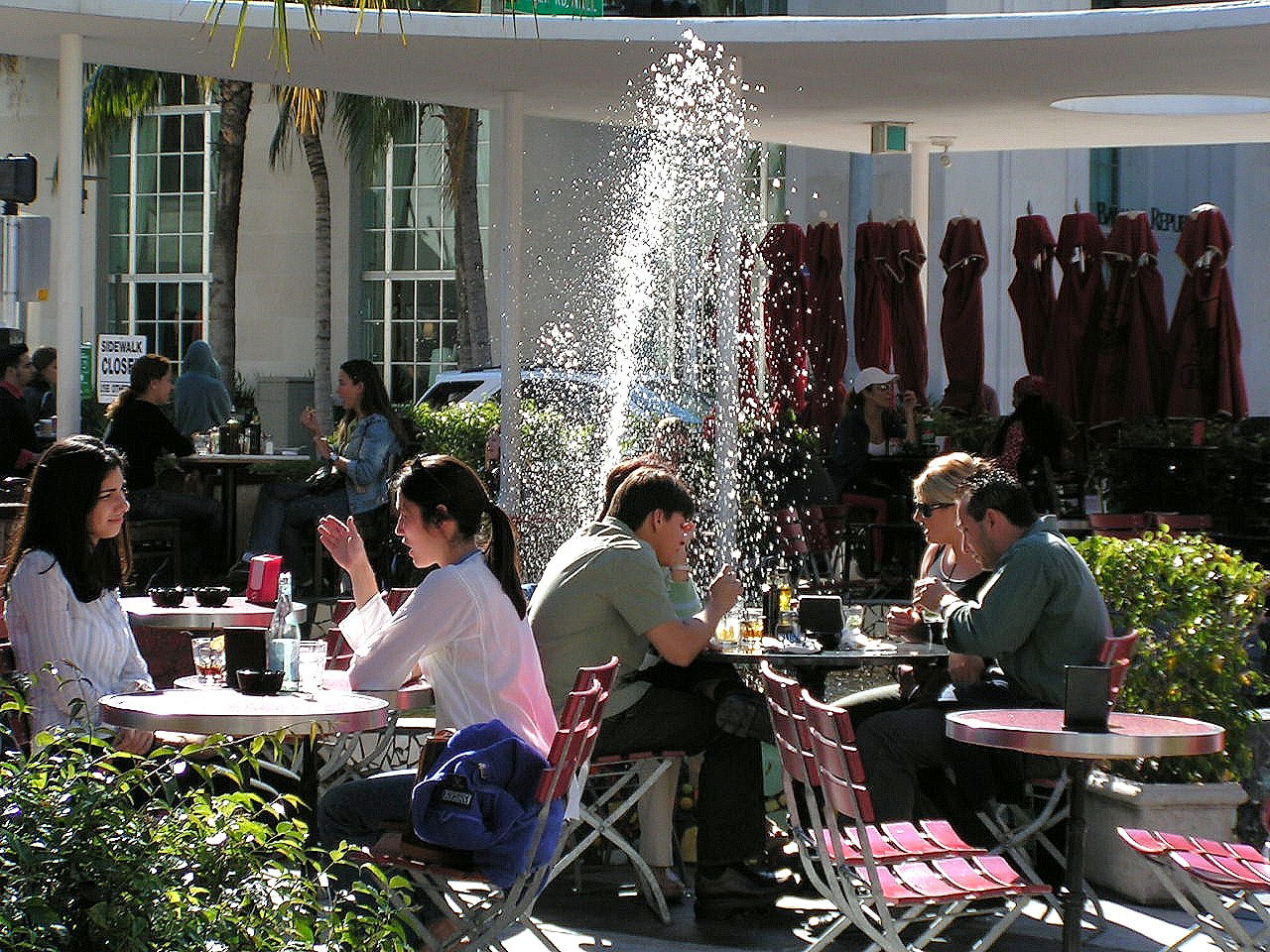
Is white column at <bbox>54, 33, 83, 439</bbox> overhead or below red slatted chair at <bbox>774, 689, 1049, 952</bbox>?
overhead

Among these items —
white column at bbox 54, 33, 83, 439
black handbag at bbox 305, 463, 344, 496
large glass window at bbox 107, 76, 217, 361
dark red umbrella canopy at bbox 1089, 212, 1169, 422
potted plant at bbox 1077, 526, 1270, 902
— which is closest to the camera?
potted plant at bbox 1077, 526, 1270, 902

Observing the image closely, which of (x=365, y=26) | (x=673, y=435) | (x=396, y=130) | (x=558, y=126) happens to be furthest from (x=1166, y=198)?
(x=365, y=26)

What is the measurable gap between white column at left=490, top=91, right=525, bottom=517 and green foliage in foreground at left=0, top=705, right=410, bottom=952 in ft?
27.5

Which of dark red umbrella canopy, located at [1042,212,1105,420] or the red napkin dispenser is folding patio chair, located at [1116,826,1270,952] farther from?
dark red umbrella canopy, located at [1042,212,1105,420]

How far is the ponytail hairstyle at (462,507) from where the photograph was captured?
526 cm

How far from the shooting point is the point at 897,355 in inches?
536

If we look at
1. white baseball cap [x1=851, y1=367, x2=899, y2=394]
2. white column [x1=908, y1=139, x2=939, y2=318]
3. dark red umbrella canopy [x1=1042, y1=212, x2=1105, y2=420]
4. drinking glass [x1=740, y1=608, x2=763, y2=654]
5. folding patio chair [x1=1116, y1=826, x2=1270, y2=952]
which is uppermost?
white column [x1=908, y1=139, x2=939, y2=318]

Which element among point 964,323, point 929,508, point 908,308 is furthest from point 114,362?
point 929,508

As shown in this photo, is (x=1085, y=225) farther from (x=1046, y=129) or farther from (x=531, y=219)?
(x=531, y=219)

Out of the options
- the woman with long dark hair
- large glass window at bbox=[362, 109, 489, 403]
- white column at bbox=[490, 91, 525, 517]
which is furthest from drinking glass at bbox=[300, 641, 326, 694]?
large glass window at bbox=[362, 109, 489, 403]

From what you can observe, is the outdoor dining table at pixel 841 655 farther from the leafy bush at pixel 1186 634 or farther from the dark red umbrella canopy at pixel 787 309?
the dark red umbrella canopy at pixel 787 309

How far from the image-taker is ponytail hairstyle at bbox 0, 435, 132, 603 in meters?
5.53

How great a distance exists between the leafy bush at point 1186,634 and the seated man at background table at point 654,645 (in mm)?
1415

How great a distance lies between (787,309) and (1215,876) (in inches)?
359
